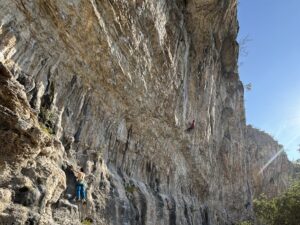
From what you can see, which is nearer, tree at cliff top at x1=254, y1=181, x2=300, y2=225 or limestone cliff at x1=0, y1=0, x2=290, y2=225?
limestone cliff at x1=0, y1=0, x2=290, y2=225

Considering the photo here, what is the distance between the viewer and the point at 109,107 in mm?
15008

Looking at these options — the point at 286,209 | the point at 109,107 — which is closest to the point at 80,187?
the point at 109,107

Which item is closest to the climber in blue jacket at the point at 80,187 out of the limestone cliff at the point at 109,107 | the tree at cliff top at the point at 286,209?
the limestone cliff at the point at 109,107

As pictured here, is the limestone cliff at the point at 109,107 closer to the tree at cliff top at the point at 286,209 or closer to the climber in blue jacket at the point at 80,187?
the climber in blue jacket at the point at 80,187

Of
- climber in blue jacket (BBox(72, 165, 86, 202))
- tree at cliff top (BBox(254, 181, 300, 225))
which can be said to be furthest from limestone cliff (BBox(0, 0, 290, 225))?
tree at cliff top (BBox(254, 181, 300, 225))

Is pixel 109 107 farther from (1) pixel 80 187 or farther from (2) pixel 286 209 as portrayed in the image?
(2) pixel 286 209

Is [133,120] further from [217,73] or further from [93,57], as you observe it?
[217,73]

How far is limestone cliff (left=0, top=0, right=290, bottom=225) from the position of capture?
29.4 feet

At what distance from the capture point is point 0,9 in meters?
9.62

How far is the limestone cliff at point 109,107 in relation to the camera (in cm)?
895

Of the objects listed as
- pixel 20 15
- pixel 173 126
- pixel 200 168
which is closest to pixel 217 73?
pixel 200 168

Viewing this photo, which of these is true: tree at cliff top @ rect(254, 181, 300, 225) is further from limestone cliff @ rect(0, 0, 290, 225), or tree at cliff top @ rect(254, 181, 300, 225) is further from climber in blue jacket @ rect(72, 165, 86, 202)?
climber in blue jacket @ rect(72, 165, 86, 202)

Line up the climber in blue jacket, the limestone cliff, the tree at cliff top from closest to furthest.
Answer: the limestone cliff, the climber in blue jacket, the tree at cliff top

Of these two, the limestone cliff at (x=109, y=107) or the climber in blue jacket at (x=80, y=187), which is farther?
the climber in blue jacket at (x=80, y=187)
